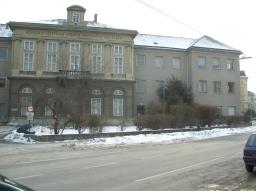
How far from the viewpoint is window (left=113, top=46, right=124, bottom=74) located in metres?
57.5

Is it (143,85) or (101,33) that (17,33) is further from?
(143,85)

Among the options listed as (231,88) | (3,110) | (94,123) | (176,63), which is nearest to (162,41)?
(176,63)

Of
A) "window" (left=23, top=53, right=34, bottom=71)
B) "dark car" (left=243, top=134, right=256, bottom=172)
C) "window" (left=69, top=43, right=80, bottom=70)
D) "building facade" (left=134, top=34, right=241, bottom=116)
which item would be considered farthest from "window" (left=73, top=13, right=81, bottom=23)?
"dark car" (left=243, top=134, right=256, bottom=172)

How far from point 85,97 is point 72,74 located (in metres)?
3.83

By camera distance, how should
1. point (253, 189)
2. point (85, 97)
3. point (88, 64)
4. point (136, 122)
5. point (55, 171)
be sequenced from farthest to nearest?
1. point (88, 64)
2. point (85, 97)
3. point (136, 122)
4. point (55, 171)
5. point (253, 189)

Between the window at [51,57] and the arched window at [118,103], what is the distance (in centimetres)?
896

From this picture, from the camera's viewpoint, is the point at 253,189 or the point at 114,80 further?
the point at 114,80

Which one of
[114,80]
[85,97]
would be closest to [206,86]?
[114,80]

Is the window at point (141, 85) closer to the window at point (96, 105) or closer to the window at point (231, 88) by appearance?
the window at point (96, 105)

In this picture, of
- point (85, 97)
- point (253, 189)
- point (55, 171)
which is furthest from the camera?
point (85, 97)

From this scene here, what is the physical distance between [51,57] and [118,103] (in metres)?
11.0

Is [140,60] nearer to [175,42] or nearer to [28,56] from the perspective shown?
[175,42]

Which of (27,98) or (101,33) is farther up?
(101,33)

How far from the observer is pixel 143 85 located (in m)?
62.6
